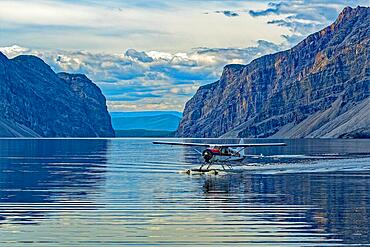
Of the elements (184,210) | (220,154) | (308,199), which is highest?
(220,154)

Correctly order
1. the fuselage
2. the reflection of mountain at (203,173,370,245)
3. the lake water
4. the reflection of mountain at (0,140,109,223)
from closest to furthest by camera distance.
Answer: the lake water
the reflection of mountain at (203,173,370,245)
the reflection of mountain at (0,140,109,223)
the fuselage

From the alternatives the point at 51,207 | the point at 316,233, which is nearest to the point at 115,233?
the point at 316,233

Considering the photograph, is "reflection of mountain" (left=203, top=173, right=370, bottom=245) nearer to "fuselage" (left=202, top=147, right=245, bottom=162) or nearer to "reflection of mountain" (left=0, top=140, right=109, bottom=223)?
"fuselage" (left=202, top=147, right=245, bottom=162)

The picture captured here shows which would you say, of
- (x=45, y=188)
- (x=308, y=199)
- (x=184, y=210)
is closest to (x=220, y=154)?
(x=45, y=188)

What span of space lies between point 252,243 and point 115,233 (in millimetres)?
5393

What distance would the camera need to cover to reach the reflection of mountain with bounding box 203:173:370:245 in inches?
1192

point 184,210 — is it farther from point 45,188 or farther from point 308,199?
point 45,188

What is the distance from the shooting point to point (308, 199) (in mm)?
42094

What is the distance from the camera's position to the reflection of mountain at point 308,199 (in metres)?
30.3

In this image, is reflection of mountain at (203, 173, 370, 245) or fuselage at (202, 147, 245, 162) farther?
fuselage at (202, 147, 245, 162)

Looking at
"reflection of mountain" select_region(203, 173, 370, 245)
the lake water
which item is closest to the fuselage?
"reflection of mountain" select_region(203, 173, 370, 245)

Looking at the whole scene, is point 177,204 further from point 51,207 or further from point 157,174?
point 157,174

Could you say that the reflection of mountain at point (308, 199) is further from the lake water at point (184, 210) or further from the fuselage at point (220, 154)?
the fuselage at point (220, 154)

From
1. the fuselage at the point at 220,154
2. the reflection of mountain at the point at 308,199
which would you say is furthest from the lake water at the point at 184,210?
the fuselage at the point at 220,154
